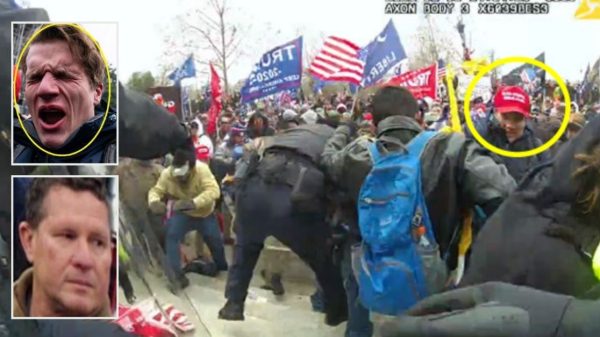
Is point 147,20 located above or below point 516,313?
above

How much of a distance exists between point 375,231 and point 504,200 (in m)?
0.44

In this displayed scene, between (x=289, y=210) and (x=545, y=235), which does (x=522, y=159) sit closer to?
(x=545, y=235)

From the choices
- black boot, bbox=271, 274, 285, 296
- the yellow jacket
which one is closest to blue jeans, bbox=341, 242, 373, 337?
black boot, bbox=271, 274, 285, 296

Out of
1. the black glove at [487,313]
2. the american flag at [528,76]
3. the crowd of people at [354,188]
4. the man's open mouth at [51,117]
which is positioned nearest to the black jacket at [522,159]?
the crowd of people at [354,188]

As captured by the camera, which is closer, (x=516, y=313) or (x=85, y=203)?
(x=516, y=313)

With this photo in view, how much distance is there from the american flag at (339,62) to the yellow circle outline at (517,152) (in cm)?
37

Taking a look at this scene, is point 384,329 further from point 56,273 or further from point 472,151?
point 56,273

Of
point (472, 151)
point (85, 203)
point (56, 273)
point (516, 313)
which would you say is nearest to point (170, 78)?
point (85, 203)

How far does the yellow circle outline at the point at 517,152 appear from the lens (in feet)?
10.3

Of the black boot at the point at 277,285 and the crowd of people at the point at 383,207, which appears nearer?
the crowd of people at the point at 383,207

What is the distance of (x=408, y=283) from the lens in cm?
329

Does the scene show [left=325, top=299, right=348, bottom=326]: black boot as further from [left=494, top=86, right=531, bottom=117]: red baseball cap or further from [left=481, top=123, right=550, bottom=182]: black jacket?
[left=494, top=86, right=531, bottom=117]: red baseball cap

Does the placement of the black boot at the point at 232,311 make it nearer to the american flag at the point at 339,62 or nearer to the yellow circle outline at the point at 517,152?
the american flag at the point at 339,62

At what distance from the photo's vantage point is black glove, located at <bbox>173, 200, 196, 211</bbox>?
340 cm
